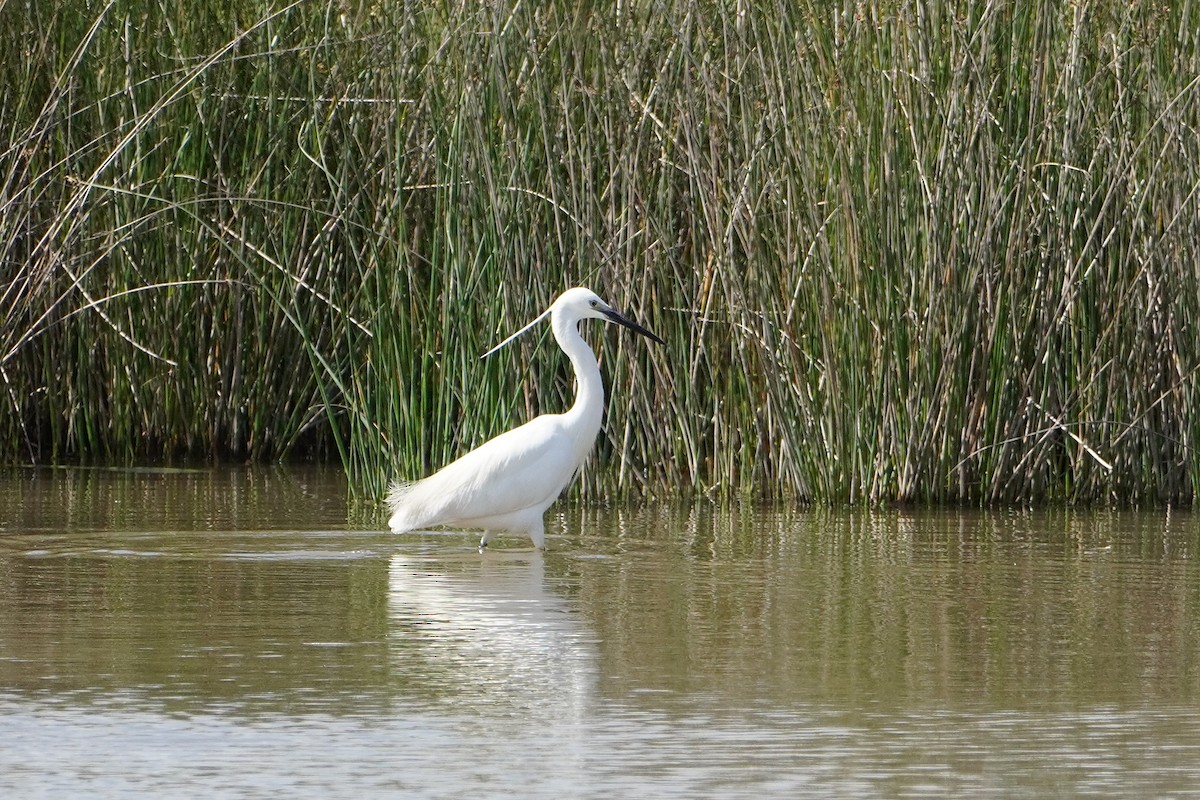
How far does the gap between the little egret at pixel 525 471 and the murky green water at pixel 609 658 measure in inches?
5.9

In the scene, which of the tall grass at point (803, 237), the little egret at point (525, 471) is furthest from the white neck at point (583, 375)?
the tall grass at point (803, 237)

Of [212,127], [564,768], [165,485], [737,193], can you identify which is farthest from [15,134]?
[564,768]

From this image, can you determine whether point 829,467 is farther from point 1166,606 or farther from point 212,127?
point 212,127

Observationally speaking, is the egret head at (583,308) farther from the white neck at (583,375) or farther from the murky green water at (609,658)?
the murky green water at (609,658)

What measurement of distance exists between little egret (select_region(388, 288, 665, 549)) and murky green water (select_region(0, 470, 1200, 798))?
0.15 m

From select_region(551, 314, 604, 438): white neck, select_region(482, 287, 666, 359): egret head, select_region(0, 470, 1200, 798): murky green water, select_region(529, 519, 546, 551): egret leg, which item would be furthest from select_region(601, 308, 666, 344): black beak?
select_region(529, 519, 546, 551): egret leg

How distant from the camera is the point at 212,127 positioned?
9.58 meters

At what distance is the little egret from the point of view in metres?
6.76

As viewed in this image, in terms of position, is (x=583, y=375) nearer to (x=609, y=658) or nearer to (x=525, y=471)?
(x=525, y=471)

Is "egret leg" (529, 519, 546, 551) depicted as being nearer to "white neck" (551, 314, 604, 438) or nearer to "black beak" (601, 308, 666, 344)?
"white neck" (551, 314, 604, 438)

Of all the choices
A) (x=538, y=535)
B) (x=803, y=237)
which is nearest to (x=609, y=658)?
(x=538, y=535)

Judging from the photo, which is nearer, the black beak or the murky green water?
the murky green water

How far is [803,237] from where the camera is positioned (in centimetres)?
772

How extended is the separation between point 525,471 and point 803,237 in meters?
1.57
